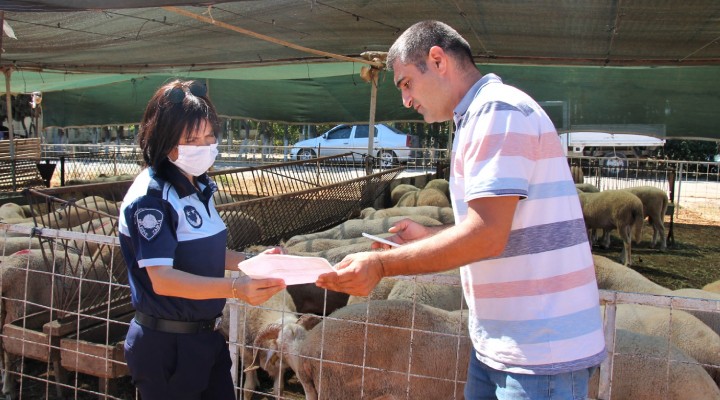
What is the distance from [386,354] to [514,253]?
7.18ft

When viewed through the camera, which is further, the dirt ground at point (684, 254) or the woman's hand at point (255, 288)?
the dirt ground at point (684, 254)

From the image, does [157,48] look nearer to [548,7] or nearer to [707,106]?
[548,7]

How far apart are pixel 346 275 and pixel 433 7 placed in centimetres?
620

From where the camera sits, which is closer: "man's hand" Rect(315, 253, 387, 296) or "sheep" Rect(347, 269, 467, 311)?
"man's hand" Rect(315, 253, 387, 296)

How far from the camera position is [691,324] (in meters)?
4.24

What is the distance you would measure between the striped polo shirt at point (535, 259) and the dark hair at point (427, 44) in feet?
0.57

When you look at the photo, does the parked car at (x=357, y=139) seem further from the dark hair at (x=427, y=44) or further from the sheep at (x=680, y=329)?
the dark hair at (x=427, y=44)

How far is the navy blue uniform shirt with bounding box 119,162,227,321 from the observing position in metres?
2.04

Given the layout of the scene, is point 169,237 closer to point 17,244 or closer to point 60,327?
point 60,327

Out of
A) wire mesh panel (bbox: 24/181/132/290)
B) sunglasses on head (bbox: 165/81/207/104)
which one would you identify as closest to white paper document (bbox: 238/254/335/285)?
sunglasses on head (bbox: 165/81/207/104)

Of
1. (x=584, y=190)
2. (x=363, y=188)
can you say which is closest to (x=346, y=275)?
(x=363, y=188)

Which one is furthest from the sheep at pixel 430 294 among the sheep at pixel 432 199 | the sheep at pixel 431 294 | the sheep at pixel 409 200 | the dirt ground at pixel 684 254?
the sheep at pixel 409 200

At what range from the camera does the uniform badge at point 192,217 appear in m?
2.17

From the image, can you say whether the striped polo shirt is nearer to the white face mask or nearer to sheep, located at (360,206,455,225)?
the white face mask
